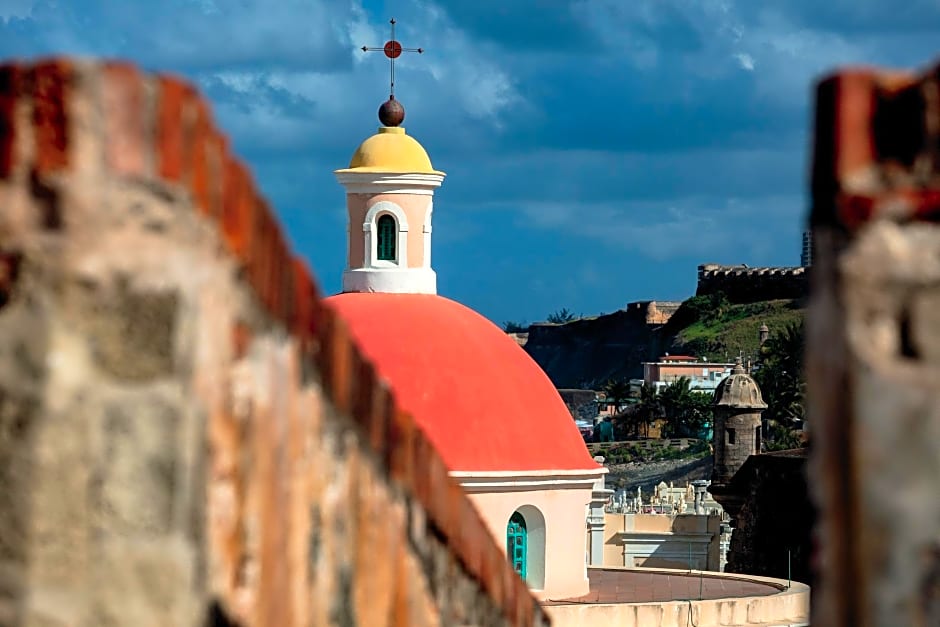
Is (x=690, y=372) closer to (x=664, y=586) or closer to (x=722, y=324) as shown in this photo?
(x=722, y=324)

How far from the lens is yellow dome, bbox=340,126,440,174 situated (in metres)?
23.4

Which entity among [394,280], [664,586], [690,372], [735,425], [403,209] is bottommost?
[664,586]

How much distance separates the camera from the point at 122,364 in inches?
112

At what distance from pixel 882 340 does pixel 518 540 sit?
61.9 ft

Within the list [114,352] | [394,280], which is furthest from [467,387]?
[114,352]

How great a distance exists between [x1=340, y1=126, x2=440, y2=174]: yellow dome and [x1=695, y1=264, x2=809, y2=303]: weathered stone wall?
77163 mm

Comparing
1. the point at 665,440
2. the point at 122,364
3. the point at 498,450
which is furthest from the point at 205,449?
the point at 665,440

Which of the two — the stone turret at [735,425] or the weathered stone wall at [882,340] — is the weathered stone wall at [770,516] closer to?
the stone turret at [735,425]

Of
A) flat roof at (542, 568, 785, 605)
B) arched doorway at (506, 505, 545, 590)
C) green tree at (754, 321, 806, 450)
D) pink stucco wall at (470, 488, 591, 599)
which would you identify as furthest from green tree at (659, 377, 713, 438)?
arched doorway at (506, 505, 545, 590)

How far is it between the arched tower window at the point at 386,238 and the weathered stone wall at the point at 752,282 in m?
77.3

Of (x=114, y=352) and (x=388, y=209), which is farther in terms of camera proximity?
(x=388, y=209)

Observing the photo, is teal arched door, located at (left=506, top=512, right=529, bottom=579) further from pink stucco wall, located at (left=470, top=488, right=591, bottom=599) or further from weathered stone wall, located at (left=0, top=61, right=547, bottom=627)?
weathered stone wall, located at (left=0, top=61, right=547, bottom=627)

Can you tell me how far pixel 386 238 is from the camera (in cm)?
2352

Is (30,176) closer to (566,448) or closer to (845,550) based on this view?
(845,550)
